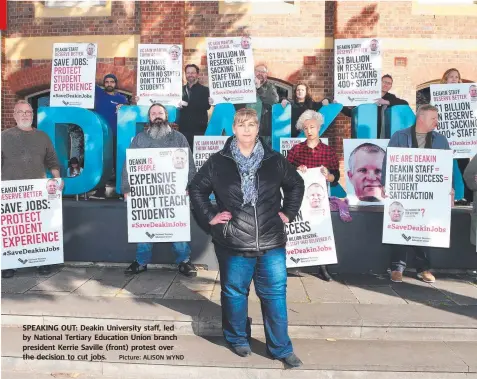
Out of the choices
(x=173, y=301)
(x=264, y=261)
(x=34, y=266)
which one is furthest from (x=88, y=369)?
(x=34, y=266)

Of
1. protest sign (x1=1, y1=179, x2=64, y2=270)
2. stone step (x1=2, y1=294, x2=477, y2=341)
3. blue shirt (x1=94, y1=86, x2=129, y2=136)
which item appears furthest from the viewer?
blue shirt (x1=94, y1=86, x2=129, y2=136)

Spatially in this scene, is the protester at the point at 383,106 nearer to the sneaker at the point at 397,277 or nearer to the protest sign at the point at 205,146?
the protest sign at the point at 205,146

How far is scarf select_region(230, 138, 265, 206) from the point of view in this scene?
10.8 ft

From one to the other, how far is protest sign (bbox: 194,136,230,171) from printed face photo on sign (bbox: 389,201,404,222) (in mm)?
2341

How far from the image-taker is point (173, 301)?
4.40 meters

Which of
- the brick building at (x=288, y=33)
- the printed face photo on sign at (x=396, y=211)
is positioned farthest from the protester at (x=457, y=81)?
the brick building at (x=288, y=33)

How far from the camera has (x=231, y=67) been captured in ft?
20.9

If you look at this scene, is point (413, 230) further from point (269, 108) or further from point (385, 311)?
point (269, 108)

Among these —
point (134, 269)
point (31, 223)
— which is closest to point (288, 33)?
point (134, 269)

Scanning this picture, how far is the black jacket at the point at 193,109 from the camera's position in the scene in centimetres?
681

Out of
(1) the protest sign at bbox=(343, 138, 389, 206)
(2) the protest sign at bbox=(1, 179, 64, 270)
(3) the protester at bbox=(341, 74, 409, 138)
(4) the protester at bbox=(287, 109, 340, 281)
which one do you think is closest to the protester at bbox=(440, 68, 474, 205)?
(3) the protester at bbox=(341, 74, 409, 138)

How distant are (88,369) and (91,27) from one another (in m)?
8.16

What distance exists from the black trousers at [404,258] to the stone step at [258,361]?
1.40m

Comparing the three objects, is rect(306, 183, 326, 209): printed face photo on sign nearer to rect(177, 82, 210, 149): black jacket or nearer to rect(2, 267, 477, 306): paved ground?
rect(2, 267, 477, 306): paved ground
